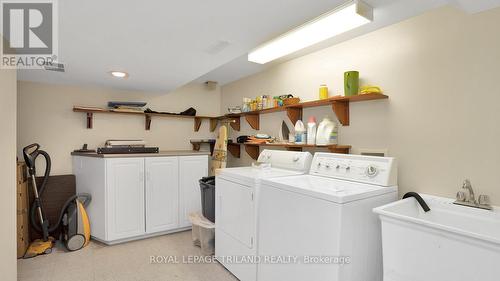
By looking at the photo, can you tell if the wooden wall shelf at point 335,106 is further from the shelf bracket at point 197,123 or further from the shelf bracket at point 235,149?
the shelf bracket at point 197,123

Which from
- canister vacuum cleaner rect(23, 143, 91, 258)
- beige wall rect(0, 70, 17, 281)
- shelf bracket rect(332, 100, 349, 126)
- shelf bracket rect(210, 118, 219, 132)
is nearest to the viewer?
beige wall rect(0, 70, 17, 281)

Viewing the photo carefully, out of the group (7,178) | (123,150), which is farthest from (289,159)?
(7,178)

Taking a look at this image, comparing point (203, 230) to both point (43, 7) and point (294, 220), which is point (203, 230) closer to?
point (294, 220)

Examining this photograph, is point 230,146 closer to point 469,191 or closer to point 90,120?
point 90,120

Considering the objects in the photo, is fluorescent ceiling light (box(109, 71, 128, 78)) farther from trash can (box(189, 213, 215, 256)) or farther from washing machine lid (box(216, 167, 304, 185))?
trash can (box(189, 213, 215, 256))

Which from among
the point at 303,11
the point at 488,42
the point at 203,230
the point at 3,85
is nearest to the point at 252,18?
the point at 303,11

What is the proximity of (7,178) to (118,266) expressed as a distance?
4.04 ft

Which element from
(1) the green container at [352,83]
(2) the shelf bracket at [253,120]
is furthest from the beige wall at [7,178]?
(1) the green container at [352,83]

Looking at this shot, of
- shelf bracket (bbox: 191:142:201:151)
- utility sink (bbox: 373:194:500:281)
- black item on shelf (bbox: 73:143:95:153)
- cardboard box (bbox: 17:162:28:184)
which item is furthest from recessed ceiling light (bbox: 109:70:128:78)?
utility sink (bbox: 373:194:500:281)

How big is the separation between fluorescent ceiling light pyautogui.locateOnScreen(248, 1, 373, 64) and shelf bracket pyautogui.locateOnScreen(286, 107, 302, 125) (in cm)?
75

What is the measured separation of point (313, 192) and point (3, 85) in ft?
7.19

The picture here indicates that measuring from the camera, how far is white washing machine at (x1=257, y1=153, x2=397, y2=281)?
1.40m

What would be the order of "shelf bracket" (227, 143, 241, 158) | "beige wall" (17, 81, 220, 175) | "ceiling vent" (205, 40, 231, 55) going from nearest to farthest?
"ceiling vent" (205, 40, 231, 55) → "beige wall" (17, 81, 220, 175) → "shelf bracket" (227, 143, 241, 158)

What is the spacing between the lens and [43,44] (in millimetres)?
1728
